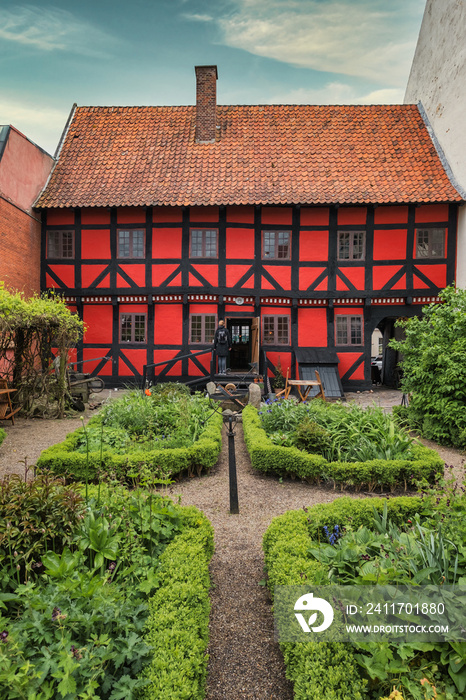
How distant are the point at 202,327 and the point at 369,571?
12.3 metres

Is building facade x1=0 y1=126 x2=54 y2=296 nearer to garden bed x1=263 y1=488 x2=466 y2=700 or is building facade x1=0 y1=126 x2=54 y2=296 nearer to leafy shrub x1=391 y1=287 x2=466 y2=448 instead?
leafy shrub x1=391 y1=287 x2=466 y2=448

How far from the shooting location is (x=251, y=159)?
1529 cm

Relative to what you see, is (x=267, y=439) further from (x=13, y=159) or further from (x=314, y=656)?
(x=13, y=159)

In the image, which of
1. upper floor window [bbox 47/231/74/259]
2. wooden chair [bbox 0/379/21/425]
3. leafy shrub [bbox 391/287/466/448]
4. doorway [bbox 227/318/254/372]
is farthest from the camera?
doorway [bbox 227/318/254/372]

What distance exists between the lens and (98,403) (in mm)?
12188

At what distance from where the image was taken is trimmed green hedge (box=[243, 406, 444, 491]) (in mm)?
5867

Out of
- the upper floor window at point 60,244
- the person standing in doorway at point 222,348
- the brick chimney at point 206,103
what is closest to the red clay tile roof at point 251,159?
the brick chimney at point 206,103

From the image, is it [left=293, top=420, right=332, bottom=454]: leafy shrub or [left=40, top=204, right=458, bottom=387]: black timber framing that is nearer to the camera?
[left=293, top=420, right=332, bottom=454]: leafy shrub

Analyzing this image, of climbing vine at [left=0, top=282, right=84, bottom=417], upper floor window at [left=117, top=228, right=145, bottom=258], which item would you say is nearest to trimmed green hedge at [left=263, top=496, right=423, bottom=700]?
climbing vine at [left=0, top=282, right=84, bottom=417]

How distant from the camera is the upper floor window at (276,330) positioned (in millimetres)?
14906

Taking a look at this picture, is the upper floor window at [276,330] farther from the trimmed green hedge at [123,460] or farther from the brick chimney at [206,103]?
the trimmed green hedge at [123,460]

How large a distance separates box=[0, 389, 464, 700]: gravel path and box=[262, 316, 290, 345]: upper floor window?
6.85 meters

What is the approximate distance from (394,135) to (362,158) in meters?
1.87

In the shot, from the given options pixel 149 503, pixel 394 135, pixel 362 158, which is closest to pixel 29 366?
pixel 149 503
